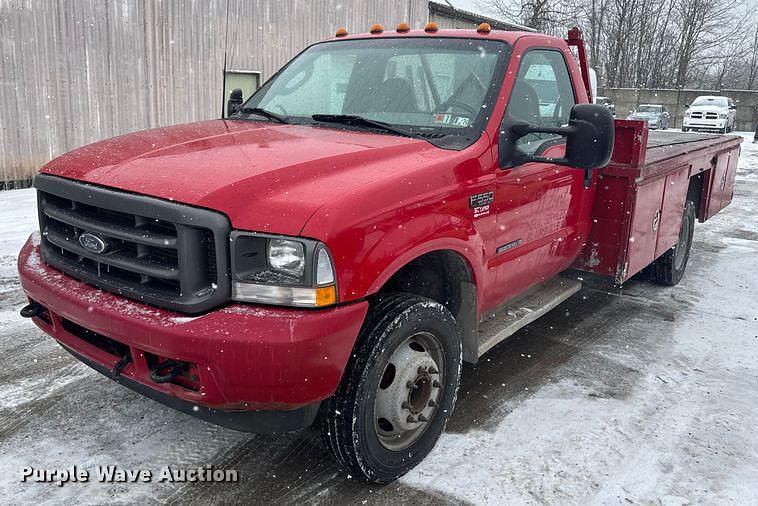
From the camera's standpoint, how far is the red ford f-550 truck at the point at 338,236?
2387 mm

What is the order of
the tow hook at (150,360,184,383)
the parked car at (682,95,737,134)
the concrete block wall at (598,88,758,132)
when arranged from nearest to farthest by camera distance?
the tow hook at (150,360,184,383) < the parked car at (682,95,737,134) < the concrete block wall at (598,88,758,132)

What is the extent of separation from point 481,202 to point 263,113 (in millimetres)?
1599

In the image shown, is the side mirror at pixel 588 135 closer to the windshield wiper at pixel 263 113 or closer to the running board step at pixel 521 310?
the running board step at pixel 521 310

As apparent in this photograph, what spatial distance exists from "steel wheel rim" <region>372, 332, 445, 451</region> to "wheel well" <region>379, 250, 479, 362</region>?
333mm

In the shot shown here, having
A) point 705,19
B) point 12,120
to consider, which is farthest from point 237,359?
point 705,19

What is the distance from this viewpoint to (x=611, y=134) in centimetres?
313

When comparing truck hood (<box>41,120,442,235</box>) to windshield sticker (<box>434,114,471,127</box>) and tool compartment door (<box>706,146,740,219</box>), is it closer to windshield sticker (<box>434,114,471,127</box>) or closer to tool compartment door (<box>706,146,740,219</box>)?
windshield sticker (<box>434,114,471,127</box>)

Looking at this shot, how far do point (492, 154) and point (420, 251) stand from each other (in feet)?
2.67

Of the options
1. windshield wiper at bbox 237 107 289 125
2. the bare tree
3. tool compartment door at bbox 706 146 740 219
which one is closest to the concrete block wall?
the bare tree

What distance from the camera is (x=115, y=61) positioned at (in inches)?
425

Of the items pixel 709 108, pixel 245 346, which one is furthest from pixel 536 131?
pixel 709 108

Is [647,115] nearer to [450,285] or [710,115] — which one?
[710,115]

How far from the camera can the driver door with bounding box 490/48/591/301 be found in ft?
11.6

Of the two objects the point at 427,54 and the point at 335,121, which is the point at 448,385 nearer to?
the point at 335,121
